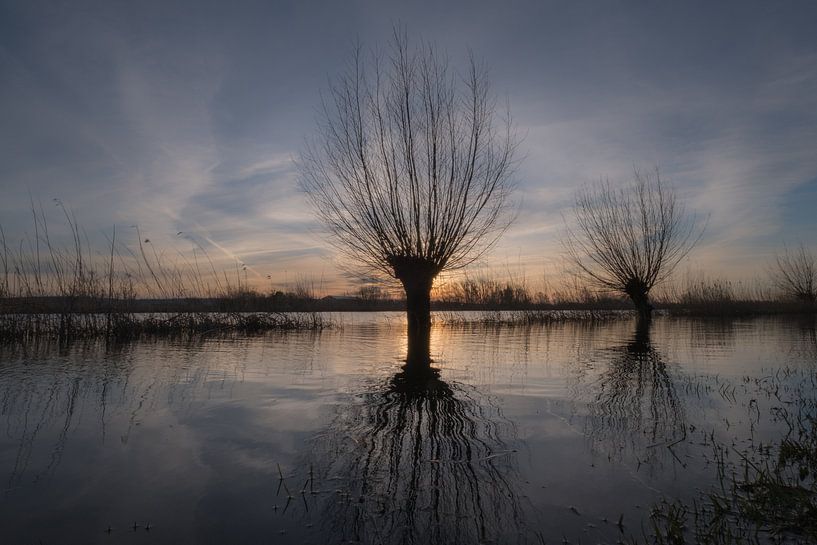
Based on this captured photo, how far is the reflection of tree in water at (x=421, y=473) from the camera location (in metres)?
2.12

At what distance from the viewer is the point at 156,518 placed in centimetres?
224

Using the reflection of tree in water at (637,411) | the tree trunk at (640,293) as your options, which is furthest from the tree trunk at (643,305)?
the reflection of tree in water at (637,411)

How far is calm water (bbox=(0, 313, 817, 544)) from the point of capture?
7.20ft

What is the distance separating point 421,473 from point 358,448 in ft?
2.07

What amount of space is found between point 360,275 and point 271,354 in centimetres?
530

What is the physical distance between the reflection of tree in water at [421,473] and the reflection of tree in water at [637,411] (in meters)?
0.81

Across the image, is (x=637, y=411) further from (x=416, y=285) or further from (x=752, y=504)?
(x=416, y=285)

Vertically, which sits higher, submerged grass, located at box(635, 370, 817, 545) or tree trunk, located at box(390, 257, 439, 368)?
tree trunk, located at box(390, 257, 439, 368)

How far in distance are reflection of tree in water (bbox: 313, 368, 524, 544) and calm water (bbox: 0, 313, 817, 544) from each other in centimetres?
1

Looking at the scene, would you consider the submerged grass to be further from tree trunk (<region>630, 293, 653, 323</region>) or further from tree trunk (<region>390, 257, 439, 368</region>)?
tree trunk (<region>630, 293, 653, 323</region>)

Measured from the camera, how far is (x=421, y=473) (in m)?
2.74

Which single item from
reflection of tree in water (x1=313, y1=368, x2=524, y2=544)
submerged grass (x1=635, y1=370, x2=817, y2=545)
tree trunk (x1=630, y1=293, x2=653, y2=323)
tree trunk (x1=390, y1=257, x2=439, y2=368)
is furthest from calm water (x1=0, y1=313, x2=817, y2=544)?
tree trunk (x1=630, y1=293, x2=653, y2=323)

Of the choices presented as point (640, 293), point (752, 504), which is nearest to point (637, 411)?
point (752, 504)

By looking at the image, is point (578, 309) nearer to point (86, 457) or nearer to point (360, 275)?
point (360, 275)
